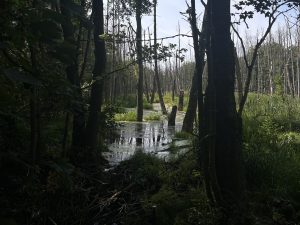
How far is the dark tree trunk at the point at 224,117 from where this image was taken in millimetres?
4047

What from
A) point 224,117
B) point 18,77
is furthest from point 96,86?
point 18,77

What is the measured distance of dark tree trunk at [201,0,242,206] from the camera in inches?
159

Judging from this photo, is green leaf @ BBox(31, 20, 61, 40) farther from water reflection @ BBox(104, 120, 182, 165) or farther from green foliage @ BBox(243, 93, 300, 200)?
water reflection @ BBox(104, 120, 182, 165)

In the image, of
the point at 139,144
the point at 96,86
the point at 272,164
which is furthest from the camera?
the point at 139,144

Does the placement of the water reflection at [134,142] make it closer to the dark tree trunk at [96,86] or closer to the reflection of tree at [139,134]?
the reflection of tree at [139,134]

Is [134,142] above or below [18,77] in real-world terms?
below

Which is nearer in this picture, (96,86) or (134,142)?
(96,86)

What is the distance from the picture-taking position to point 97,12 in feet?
22.0

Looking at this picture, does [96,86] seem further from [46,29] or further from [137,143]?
[46,29]

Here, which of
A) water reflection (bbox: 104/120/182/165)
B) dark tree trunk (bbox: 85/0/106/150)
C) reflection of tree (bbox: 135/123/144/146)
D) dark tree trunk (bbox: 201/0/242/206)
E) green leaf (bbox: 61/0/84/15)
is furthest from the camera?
reflection of tree (bbox: 135/123/144/146)

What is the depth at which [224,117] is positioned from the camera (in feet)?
13.5

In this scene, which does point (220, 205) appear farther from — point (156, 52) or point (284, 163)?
point (156, 52)

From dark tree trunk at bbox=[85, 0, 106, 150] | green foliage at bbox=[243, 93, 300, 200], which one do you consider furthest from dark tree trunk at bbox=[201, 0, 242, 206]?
dark tree trunk at bbox=[85, 0, 106, 150]

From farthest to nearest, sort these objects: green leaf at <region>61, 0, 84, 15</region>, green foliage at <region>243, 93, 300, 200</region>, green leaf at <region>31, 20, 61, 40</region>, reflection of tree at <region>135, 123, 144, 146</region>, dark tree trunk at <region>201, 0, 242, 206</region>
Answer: reflection of tree at <region>135, 123, 144, 146</region>, green foliage at <region>243, 93, 300, 200</region>, dark tree trunk at <region>201, 0, 242, 206</region>, green leaf at <region>61, 0, 84, 15</region>, green leaf at <region>31, 20, 61, 40</region>
